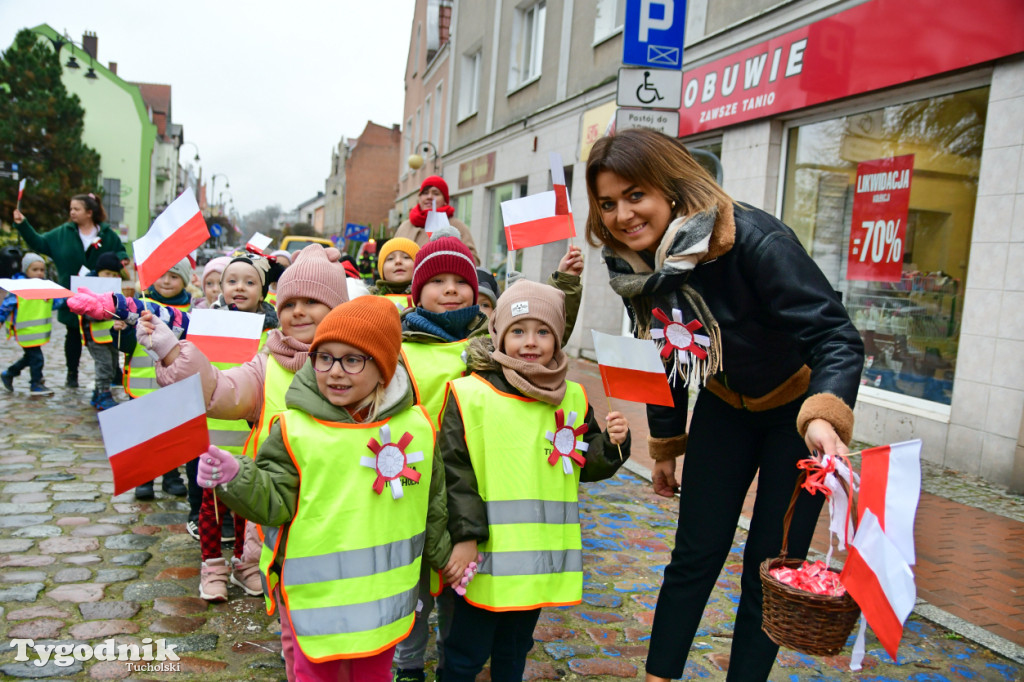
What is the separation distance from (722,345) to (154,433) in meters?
1.64

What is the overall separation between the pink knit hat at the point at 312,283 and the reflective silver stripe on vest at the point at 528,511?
1087mm

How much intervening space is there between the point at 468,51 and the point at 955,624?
2045cm

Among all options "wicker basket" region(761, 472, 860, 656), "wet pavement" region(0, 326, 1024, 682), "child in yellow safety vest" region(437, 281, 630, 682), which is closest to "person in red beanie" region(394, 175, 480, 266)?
"wet pavement" region(0, 326, 1024, 682)

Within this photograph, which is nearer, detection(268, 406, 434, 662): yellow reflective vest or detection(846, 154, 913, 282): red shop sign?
detection(268, 406, 434, 662): yellow reflective vest

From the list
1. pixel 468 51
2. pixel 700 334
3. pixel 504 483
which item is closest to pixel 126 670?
pixel 504 483

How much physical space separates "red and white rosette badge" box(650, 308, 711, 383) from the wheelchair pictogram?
3408mm

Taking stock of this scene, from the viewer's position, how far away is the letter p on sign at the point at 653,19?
5530mm

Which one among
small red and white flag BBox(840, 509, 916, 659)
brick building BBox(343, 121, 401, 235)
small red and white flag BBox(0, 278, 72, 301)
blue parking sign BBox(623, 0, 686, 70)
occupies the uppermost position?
brick building BBox(343, 121, 401, 235)

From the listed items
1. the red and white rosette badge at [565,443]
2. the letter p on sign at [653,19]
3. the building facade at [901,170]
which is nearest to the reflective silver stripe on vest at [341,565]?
the red and white rosette badge at [565,443]

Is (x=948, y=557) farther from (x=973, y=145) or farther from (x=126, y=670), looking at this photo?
(x=126, y=670)

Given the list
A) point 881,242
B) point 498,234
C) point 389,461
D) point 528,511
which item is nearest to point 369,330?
point 389,461

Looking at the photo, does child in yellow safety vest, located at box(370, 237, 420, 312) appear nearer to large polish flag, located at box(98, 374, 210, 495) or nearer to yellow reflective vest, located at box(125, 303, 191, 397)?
yellow reflective vest, located at box(125, 303, 191, 397)

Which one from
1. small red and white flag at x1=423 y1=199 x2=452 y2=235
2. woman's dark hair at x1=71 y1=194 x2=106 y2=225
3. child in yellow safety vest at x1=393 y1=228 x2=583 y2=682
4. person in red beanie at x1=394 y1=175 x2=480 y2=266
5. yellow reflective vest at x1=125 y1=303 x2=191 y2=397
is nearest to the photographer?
child in yellow safety vest at x1=393 y1=228 x2=583 y2=682

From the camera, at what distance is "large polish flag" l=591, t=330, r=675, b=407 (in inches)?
98.6
